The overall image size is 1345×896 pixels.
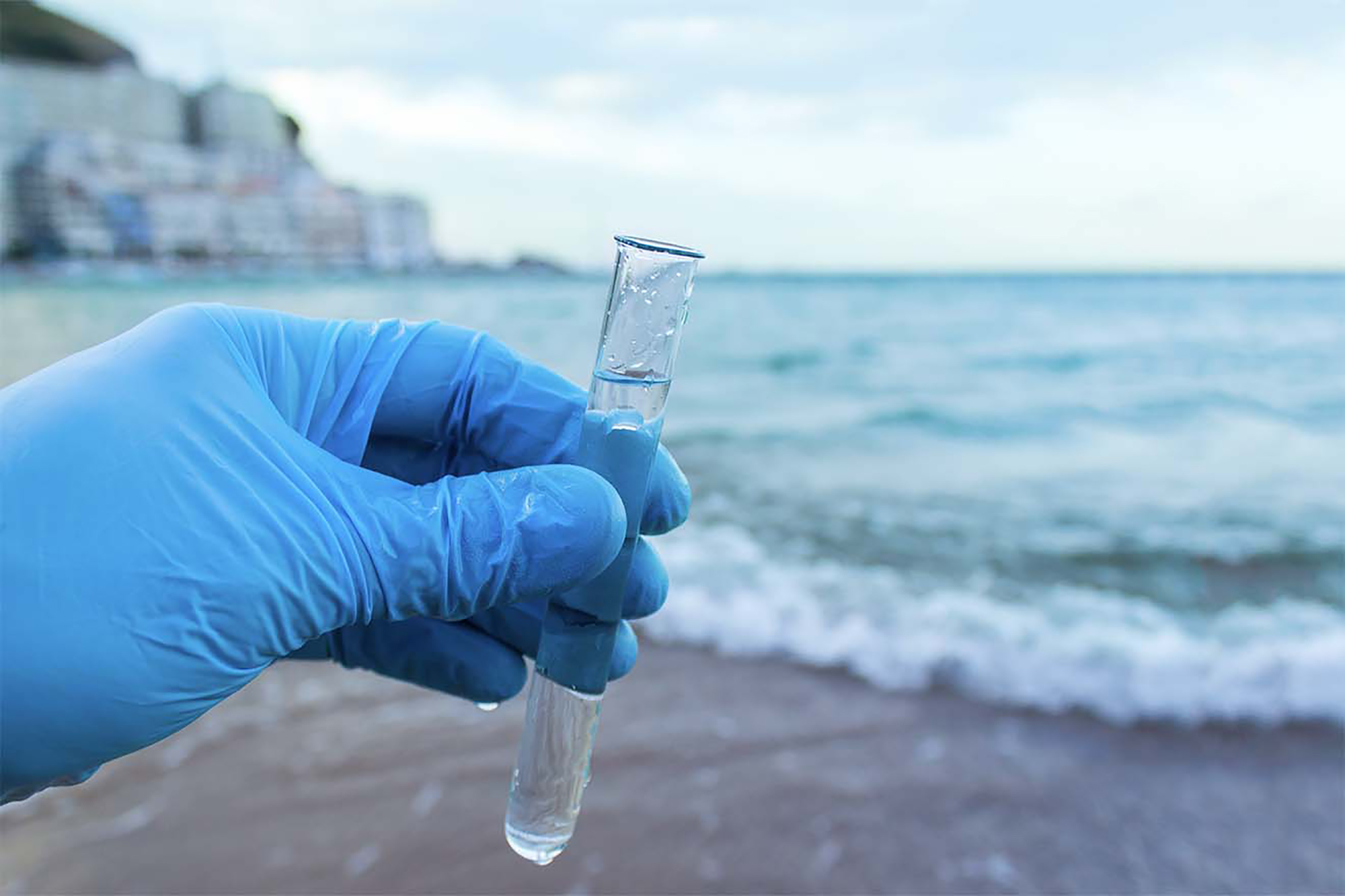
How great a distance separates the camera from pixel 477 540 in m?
1.12

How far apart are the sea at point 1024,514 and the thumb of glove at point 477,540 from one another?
388 millimetres

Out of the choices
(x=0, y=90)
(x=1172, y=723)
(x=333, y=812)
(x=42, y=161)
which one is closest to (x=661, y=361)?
(x=333, y=812)

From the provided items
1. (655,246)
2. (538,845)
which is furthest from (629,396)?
(538,845)

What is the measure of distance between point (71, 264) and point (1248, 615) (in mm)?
57572

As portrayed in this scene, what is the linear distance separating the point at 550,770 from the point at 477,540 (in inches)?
13.2

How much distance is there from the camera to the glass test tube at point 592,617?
40.8 inches

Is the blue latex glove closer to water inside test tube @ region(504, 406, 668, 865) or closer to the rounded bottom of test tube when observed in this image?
water inside test tube @ region(504, 406, 668, 865)

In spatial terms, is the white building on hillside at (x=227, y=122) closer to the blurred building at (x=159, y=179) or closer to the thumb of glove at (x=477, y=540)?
the blurred building at (x=159, y=179)

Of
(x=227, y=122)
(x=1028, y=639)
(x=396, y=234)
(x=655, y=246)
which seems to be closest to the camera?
(x=655, y=246)

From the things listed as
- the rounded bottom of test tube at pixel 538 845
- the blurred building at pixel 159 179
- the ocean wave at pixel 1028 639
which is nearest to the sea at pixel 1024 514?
the ocean wave at pixel 1028 639

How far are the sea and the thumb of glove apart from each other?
1.27ft

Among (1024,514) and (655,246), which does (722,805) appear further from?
(1024,514)

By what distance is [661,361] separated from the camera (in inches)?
40.8

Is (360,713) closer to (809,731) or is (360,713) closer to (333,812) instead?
(333,812)
